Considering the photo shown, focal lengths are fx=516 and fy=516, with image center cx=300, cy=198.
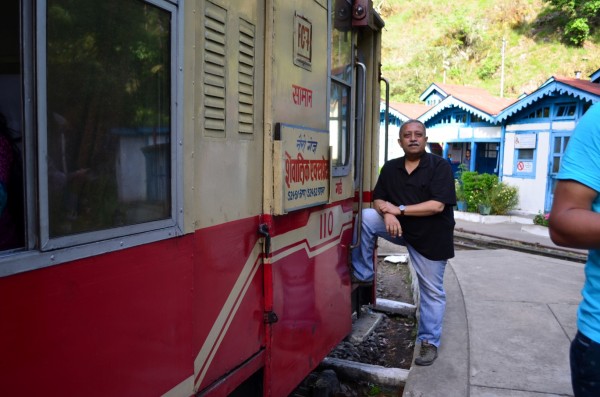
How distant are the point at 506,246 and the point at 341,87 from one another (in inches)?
335

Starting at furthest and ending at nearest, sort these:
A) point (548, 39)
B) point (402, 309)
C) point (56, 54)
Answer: point (548, 39) < point (402, 309) < point (56, 54)

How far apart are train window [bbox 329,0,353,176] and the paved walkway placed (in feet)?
5.27

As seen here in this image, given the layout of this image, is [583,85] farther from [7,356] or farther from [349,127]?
[7,356]

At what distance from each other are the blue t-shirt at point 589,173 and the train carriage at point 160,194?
1.26 m

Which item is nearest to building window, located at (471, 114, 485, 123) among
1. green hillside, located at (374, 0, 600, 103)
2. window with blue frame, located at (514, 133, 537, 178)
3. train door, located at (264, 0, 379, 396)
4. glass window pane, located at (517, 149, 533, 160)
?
window with blue frame, located at (514, 133, 537, 178)

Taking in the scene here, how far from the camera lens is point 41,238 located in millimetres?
1327

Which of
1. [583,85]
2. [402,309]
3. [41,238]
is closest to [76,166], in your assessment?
[41,238]

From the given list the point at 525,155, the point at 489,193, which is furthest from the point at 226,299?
the point at 525,155

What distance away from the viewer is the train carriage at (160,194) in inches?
52.4

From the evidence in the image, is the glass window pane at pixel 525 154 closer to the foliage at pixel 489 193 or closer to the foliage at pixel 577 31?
the foliage at pixel 489 193

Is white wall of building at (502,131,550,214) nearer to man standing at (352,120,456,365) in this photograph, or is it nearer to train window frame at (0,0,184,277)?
man standing at (352,120,456,365)

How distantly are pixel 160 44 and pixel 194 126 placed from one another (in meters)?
0.33

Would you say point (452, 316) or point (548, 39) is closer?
point (452, 316)

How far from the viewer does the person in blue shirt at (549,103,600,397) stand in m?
1.42
